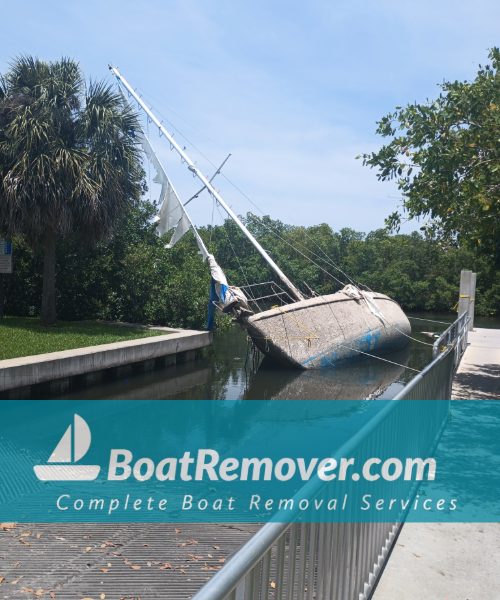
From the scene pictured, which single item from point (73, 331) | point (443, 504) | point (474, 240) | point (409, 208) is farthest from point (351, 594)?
point (73, 331)

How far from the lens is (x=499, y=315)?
150 feet

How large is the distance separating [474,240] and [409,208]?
211 cm

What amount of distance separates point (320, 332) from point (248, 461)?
31.1ft

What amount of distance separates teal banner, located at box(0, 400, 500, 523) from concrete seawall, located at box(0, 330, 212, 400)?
61 centimetres

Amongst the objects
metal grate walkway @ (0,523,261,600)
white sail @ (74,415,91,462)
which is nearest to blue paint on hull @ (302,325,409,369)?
white sail @ (74,415,91,462)

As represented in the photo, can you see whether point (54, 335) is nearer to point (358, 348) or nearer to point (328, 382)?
point (328, 382)

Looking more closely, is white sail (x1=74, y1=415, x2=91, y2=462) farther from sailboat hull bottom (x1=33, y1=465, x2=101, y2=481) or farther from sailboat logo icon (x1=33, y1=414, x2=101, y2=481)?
sailboat hull bottom (x1=33, y1=465, x2=101, y2=481)

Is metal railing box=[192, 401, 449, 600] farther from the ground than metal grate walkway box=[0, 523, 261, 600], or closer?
farther from the ground

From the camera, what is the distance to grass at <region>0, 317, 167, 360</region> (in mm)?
14258

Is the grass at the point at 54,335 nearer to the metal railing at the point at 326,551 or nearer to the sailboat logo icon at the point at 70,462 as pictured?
the sailboat logo icon at the point at 70,462

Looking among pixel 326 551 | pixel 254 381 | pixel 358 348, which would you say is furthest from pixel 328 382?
pixel 326 551

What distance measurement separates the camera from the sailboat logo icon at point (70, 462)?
293 inches

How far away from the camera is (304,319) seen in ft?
59.5

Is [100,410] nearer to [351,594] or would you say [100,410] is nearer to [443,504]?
[443,504]
